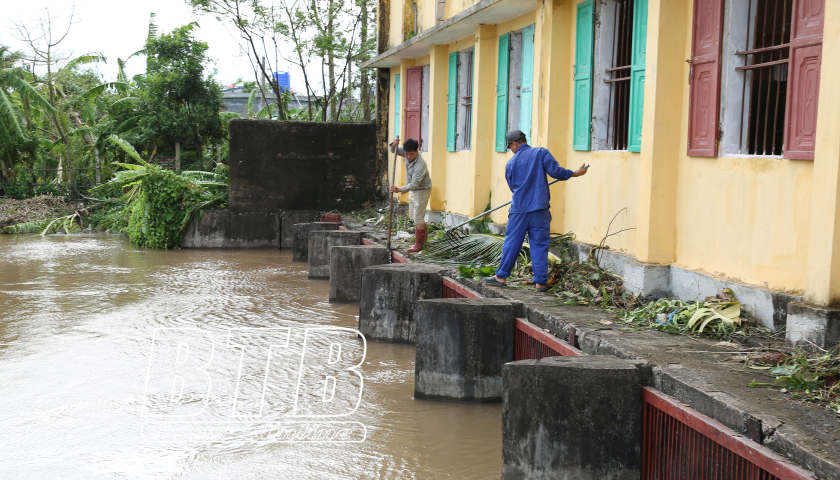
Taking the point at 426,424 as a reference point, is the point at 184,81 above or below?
above

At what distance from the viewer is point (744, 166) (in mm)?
6008

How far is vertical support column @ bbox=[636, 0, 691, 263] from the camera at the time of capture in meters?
6.77

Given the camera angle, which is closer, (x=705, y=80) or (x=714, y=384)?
(x=714, y=384)

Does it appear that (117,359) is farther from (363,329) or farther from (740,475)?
(740,475)

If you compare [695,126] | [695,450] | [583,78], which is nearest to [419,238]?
[583,78]

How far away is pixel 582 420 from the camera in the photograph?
4535mm

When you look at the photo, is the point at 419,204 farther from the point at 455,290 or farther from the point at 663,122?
the point at 663,122

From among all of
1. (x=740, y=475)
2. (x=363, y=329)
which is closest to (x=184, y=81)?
(x=363, y=329)

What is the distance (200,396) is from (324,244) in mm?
6709

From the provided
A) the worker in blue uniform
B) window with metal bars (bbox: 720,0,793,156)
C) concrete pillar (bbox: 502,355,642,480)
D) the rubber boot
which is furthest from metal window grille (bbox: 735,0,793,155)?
the rubber boot

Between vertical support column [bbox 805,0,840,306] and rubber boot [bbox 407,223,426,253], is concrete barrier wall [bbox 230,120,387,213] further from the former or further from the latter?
vertical support column [bbox 805,0,840,306]

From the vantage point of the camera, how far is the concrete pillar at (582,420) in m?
4.52

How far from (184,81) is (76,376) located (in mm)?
13888

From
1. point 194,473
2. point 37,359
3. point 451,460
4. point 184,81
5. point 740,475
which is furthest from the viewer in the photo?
point 184,81
